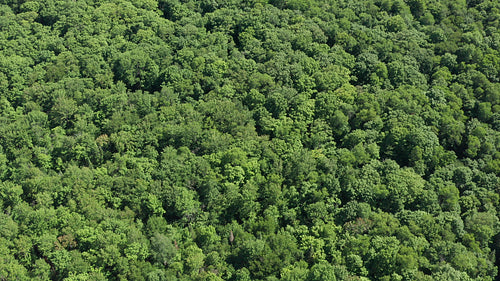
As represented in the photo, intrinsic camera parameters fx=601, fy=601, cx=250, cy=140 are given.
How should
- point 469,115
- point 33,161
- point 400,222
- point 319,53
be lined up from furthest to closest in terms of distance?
point 319,53
point 469,115
point 33,161
point 400,222

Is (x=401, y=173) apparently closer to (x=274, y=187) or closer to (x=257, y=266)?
(x=274, y=187)

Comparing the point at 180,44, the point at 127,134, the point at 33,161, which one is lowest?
the point at 33,161

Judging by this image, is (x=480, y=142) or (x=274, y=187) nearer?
(x=274, y=187)

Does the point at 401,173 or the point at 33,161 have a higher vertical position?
the point at 401,173

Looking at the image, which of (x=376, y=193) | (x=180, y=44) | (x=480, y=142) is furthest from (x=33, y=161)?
(x=480, y=142)

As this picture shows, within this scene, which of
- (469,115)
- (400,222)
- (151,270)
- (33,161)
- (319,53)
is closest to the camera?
(151,270)

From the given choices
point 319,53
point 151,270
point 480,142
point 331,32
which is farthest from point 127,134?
point 480,142
